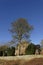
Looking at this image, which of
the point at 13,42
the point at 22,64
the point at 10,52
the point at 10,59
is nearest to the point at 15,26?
the point at 13,42

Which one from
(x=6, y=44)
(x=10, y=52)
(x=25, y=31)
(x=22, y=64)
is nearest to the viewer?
(x=22, y=64)

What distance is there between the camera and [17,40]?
41219 millimetres

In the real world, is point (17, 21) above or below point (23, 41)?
above

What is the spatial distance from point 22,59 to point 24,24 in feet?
53.0

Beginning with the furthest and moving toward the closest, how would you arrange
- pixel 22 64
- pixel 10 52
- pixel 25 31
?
pixel 25 31 → pixel 10 52 → pixel 22 64

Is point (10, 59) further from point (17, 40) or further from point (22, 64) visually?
point (17, 40)

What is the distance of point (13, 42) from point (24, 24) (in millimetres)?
5007

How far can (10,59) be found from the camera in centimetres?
2641

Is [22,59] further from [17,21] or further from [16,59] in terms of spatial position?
[17,21]

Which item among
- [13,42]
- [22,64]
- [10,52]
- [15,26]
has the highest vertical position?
[15,26]

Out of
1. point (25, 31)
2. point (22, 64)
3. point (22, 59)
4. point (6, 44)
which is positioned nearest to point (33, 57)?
point (22, 59)

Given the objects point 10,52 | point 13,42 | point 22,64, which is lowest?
point 22,64

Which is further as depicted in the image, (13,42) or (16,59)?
(13,42)

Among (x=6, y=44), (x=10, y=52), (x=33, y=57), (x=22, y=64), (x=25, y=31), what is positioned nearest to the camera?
(x=22, y=64)
